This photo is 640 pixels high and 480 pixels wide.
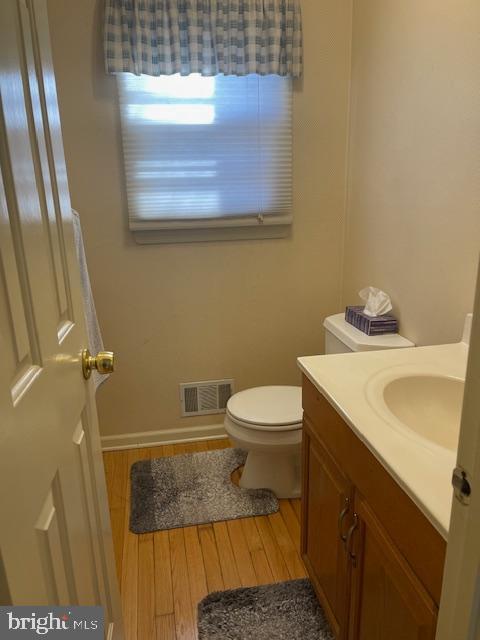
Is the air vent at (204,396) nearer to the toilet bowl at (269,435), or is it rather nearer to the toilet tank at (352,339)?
the toilet bowl at (269,435)

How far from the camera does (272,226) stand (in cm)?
241

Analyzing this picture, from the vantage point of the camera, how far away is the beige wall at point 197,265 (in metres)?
2.14

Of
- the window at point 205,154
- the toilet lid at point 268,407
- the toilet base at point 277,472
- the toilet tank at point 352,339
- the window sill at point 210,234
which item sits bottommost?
the toilet base at point 277,472

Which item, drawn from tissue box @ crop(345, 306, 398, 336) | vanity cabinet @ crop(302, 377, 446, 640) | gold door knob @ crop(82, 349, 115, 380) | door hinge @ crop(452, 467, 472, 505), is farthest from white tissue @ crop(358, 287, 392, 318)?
door hinge @ crop(452, 467, 472, 505)

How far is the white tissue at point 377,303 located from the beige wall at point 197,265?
0.54 metres

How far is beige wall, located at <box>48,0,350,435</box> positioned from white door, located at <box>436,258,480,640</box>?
6.32 ft

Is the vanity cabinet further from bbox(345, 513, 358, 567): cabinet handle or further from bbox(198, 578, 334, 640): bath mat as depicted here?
bbox(198, 578, 334, 640): bath mat

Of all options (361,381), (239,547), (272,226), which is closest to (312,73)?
(272,226)

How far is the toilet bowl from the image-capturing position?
1956 millimetres

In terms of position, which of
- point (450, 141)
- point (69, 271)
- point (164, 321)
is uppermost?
point (450, 141)

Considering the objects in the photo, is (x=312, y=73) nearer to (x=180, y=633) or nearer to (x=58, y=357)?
(x=58, y=357)

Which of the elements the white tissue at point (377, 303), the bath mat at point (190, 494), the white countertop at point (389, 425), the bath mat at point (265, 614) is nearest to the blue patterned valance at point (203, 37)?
the white tissue at point (377, 303)

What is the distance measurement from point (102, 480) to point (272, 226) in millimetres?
1586

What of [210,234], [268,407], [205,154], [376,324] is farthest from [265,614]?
[205,154]
